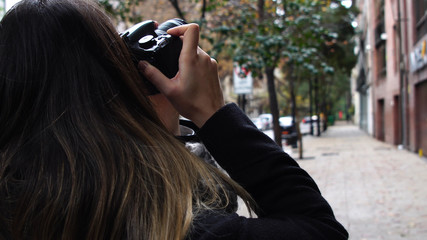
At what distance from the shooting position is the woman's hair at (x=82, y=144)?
94cm

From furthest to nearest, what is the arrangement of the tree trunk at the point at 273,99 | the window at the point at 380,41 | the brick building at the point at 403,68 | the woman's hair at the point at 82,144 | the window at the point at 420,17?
the window at the point at 380,41
the brick building at the point at 403,68
the window at the point at 420,17
the tree trunk at the point at 273,99
the woman's hair at the point at 82,144

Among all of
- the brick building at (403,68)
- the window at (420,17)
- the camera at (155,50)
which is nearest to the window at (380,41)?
the brick building at (403,68)

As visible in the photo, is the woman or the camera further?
the camera

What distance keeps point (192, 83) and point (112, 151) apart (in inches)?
9.1

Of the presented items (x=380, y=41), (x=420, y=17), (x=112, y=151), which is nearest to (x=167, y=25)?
(x=112, y=151)

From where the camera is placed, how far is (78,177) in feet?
3.11

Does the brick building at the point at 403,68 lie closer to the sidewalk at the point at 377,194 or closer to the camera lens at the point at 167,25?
the sidewalk at the point at 377,194

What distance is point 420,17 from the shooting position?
51.2ft

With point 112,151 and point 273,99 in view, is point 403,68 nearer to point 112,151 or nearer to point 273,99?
point 273,99

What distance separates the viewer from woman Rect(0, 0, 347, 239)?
37.1 inches

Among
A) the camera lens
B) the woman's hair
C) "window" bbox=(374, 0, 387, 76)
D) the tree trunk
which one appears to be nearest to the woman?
the woman's hair

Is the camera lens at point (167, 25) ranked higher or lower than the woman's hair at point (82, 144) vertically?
higher

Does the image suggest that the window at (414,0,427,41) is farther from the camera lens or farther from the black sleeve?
the black sleeve

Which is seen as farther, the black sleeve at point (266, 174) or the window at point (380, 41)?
the window at point (380, 41)
